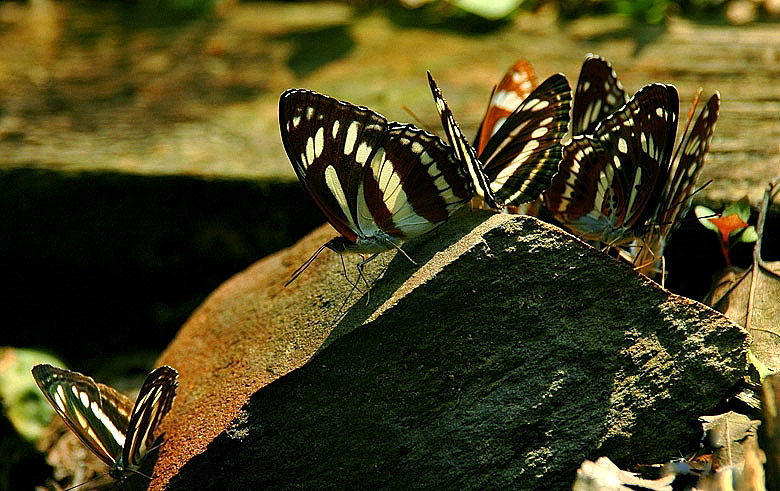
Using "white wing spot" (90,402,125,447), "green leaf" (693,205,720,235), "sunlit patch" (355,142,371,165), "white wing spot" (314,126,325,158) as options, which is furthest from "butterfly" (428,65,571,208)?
"white wing spot" (90,402,125,447)

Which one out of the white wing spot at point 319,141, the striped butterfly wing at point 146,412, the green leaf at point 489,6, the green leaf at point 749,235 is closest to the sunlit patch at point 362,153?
the white wing spot at point 319,141

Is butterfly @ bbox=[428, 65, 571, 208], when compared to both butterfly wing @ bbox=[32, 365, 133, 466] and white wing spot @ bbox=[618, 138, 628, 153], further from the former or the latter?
butterfly wing @ bbox=[32, 365, 133, 466]

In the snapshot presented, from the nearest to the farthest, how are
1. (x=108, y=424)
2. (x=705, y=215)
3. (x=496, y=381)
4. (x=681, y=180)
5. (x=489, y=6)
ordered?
(x=496, y=381) → (x=681, y=180) → (x=108, y=424) → (x=705, y=215) → (x=489, y=6)

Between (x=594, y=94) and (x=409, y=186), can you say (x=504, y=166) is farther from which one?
(x=594, y=94)

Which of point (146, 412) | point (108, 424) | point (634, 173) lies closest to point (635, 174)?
point (634, 173)

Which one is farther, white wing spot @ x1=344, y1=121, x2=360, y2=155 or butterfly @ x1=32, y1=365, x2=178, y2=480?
butterfly @ x1=32, y1=365, x2=178, y2=480

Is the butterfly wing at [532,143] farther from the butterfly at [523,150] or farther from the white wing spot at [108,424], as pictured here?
the white wing spot at [108,424]
